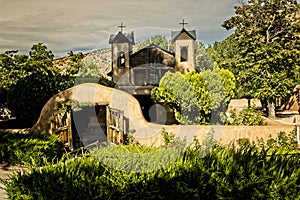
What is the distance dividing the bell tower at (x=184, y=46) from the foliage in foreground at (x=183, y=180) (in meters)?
21.4

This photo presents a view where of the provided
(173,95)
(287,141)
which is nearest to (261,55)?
(173,95)

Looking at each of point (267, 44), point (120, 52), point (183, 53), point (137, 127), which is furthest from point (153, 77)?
point (137, 127)

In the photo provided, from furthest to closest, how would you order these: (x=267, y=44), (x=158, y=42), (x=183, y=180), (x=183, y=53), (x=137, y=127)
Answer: (x=158, y=42)
(x=183, y=53)
(x=267, y=44)
(x=137, y=127)
(x=183, y=180)

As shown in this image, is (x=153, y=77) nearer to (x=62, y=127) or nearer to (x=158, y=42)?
(x=158, y=42)

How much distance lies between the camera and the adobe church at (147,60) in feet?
93.4

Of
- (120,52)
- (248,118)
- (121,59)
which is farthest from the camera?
(121,59)

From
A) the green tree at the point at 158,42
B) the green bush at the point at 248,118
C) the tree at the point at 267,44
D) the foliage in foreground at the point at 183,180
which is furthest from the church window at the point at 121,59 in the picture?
the foliage in foreground at the point at 183,180

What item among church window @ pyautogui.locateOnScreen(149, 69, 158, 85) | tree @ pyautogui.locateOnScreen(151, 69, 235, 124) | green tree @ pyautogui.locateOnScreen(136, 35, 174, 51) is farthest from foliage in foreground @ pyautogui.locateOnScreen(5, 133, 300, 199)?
green tree @ pyautogui.locateOnScreen(136, 35, 174, 51)

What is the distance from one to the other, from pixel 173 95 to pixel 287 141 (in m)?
6.76

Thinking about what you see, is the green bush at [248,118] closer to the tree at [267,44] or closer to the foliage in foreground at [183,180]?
the foliage in foreground at [183,180]

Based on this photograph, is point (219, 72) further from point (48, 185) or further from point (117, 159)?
point (48, 185)

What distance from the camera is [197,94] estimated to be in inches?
756

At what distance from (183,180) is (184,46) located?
22892 mm

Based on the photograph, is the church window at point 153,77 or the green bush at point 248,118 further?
the church window at point 153,77
